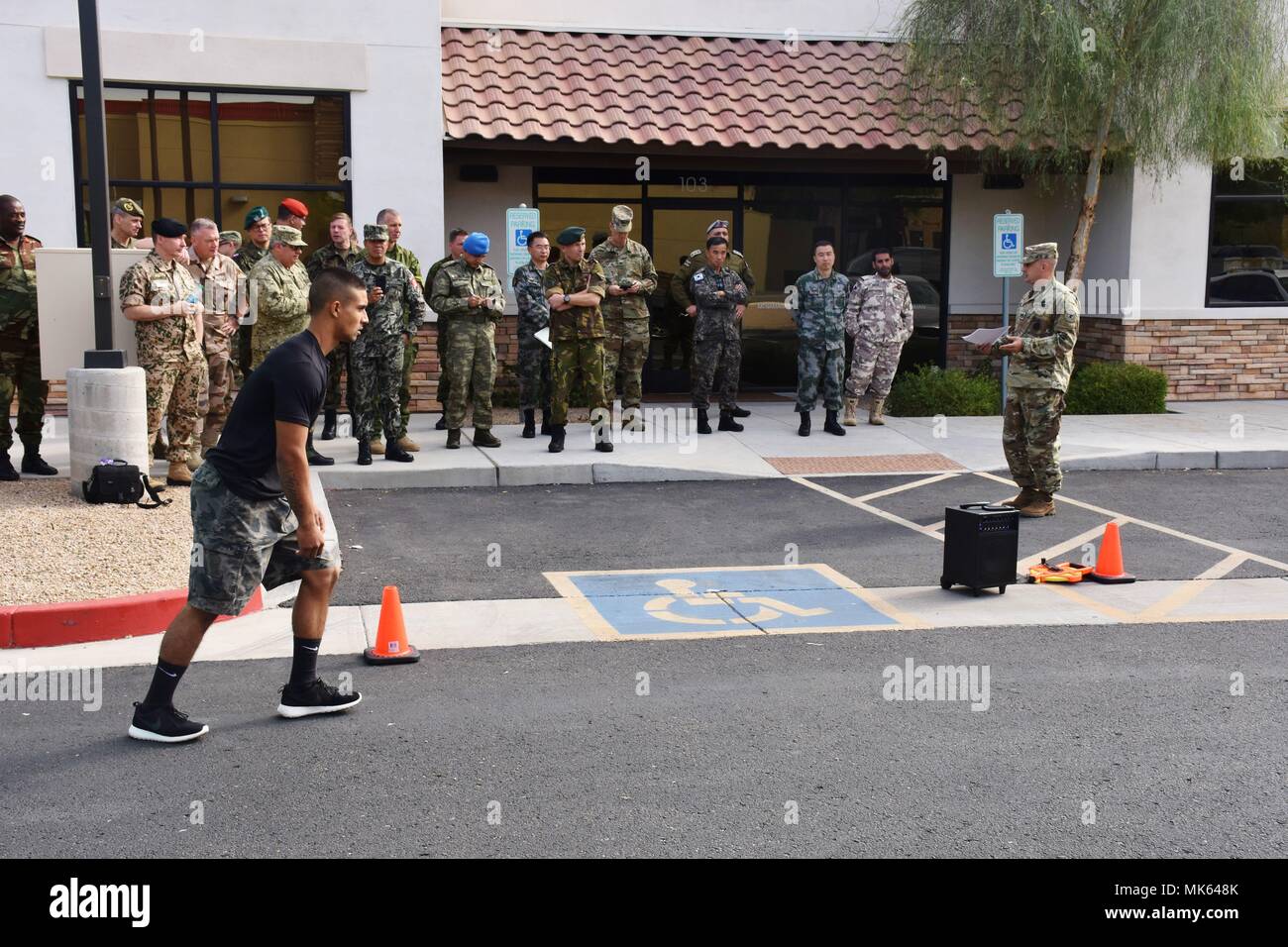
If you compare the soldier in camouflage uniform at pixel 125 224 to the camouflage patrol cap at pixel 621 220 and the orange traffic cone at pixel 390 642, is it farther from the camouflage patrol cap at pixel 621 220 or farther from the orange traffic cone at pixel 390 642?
the orange traffic cone at pixel 390 642

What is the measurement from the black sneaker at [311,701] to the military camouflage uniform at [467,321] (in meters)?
6.71

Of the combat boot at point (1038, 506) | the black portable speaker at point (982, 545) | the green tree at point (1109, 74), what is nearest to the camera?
the black portable speaker at point (982, 545)

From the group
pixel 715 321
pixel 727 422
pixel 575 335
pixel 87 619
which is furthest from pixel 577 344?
pixel 87 619

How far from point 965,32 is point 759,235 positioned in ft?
11.4

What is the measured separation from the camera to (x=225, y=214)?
14398mm

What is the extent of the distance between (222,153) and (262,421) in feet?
32.6

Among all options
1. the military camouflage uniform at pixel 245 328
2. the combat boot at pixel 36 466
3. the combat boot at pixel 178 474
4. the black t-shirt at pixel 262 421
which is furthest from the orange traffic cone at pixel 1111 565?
the combat boot at pixel 36 466

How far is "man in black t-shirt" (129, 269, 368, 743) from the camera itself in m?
5.32

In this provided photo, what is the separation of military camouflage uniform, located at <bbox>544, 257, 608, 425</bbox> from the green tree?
527 centimetres

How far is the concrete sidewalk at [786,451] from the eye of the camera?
11844mm

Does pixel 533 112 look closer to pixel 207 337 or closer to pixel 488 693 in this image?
pixel 207 337

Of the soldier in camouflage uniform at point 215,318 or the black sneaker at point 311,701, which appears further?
the soldier in camouflage uniform at point 215,318

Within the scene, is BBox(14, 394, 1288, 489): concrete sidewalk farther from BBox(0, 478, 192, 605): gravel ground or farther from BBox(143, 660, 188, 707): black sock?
BBox(143, 660, 188, 707): black sock

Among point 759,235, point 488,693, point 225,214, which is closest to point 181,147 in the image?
point 225,214
